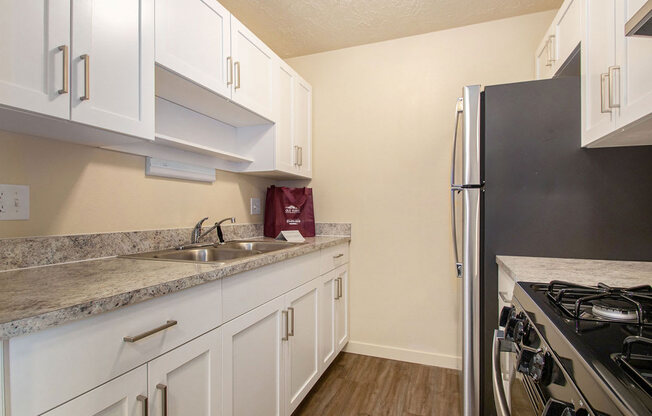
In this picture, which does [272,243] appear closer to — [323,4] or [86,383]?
[86,383]

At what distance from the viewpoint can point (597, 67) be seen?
1.22 meters

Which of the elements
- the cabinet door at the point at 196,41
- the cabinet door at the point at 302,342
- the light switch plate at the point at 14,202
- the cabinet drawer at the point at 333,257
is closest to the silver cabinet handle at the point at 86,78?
the cabinet door at the point at 196,41

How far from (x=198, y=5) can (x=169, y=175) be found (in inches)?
32.4

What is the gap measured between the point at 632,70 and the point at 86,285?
5.84ft

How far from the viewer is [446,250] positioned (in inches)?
87.9

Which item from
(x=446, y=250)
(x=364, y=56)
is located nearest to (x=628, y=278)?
(x=446, y=250)

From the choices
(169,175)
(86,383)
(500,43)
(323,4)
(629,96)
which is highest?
(323,4)

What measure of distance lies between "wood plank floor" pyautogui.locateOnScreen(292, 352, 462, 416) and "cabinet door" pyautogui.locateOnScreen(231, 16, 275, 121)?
5.83ft

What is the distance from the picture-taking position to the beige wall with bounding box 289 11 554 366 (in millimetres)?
2209

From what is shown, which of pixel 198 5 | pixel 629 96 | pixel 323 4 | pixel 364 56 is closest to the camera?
pixel 629 96

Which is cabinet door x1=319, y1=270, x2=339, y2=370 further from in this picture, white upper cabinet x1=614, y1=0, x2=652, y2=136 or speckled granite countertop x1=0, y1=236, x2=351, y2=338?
white upper cabinet x1=614, y1=0, x2=652, y2=136

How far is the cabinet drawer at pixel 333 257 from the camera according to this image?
6.49ft

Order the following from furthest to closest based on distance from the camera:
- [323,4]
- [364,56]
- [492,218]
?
[364,56], [323,4], [492,218]

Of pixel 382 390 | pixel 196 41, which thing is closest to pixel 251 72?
pixel 196 41
